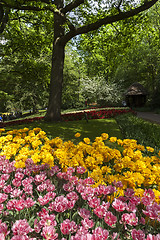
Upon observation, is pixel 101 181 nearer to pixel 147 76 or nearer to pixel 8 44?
pixel 8 44

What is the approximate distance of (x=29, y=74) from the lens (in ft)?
46.2

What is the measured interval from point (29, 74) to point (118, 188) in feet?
46.9

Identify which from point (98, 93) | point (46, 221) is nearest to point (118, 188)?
point (46, 221)

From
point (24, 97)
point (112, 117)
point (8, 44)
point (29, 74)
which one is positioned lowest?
point (112, 117)

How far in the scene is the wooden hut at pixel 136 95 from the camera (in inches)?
1024

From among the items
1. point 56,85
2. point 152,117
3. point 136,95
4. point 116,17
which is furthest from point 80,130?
point 136,95

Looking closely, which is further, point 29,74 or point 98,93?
point 98,93

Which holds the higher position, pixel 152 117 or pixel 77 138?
pixel 77 138

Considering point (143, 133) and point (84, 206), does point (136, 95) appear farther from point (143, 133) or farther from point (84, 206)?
point (84, 206)

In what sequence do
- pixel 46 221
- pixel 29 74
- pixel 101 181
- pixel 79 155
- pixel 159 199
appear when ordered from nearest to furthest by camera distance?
pixel 46 221 → pixel 159 199 → pixel 101 181 → pixel 79 155 → pixel 29 74

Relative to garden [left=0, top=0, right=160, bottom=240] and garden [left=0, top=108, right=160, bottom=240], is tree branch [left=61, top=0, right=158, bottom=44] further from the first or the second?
garden [left=0, top=108, right=160, bottom=240]

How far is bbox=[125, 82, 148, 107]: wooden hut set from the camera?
26.0 meters

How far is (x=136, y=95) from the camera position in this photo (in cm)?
2802

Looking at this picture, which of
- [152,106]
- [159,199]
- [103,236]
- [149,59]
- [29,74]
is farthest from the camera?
[149,59]
